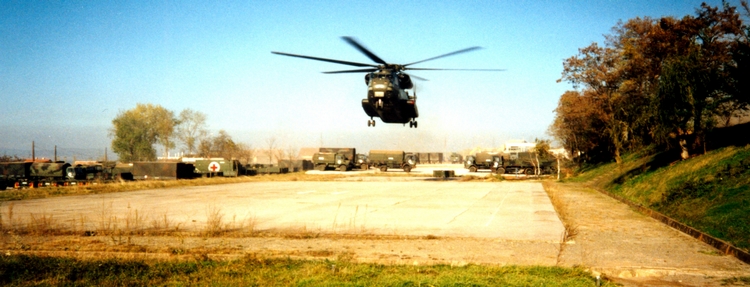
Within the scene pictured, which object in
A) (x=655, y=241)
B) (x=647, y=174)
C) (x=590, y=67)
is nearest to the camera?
(x=655, y=241)

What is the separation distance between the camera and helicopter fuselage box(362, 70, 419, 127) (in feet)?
75.2

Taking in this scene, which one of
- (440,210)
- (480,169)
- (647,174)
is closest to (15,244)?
(440,210)

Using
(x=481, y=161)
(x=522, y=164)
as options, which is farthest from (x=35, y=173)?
(x=481, y=161)

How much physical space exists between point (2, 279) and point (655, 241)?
1284cm

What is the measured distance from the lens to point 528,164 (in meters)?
58.5

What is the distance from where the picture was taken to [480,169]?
68125mm

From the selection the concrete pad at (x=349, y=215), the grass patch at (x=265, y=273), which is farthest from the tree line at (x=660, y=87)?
the grass patch at (x=265, y=273)

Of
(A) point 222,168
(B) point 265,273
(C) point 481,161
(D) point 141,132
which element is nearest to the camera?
(B) point 265,273

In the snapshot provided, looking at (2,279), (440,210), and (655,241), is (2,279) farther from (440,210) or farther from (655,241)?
(440,210)

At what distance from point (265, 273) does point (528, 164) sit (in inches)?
2124

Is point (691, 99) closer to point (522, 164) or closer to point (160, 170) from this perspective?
point (522, 164)

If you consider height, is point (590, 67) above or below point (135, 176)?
above

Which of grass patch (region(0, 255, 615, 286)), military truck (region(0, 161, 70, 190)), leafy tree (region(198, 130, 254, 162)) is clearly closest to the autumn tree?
grass patch (region(0, 255, 615, 286))

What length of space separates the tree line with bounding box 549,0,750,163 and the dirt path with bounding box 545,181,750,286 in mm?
9941
